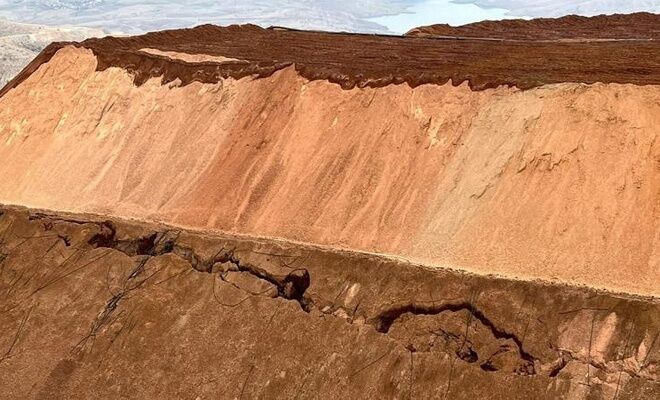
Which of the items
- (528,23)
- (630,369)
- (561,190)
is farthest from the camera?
(528,23)

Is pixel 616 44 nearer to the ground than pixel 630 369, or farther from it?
farther from it

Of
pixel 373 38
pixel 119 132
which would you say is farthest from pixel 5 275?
pixel 373 38

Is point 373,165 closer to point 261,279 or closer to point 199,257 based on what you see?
point 261,279

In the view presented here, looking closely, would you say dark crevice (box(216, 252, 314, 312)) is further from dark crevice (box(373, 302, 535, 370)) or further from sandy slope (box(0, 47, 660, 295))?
sandy slope (box(0, 47, 660, 295))

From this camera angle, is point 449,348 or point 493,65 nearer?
point 449,348

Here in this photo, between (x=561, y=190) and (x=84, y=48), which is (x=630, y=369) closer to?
(x=561, y=190)

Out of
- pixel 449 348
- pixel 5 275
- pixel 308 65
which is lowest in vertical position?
pixel 5 275

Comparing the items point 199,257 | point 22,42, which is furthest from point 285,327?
Answer: point 22,42

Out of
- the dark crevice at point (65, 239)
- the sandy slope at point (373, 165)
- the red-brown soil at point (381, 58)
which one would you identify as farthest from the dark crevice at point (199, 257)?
the red-brown soil at point (381, 58)
